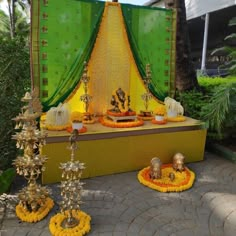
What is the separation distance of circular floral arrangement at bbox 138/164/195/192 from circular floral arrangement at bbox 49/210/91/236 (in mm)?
928

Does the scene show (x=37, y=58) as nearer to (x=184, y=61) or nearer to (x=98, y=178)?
(x=98, y=178)

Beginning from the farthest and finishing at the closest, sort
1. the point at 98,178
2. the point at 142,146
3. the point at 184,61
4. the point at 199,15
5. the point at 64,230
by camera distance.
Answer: the point at 199,15 < the point at 184,61 < the point at 142,146 < the point at 98,178 < the point at 64,230

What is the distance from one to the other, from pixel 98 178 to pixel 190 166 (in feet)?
4.22

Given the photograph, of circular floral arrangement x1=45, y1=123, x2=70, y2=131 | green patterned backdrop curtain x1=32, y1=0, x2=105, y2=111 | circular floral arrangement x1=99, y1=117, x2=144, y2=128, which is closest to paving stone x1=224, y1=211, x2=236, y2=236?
circular floral arrangement x1=99, y1=117, x2=144, y2=128

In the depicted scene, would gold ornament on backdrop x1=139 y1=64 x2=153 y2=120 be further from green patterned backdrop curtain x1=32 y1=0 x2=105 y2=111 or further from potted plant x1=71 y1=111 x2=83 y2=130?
potted plant x1=71 y1=111 x2=83 y2=130

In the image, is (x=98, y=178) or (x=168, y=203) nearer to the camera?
(x=168, y=203)

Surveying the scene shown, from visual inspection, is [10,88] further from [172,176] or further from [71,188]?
[172,176]

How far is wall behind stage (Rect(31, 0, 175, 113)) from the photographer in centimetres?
333

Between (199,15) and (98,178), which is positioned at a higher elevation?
(199,15)

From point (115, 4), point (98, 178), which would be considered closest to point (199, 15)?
point (115, 4)

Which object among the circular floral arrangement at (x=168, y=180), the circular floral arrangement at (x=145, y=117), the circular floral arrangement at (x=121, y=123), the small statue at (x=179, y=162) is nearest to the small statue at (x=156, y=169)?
the circular floral arrangement at (x=168, y=180)

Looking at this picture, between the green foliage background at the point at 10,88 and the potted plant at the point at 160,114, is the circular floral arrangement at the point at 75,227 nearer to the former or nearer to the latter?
the green foliage background at the point at 10,88

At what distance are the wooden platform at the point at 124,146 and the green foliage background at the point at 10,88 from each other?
447 millimetres

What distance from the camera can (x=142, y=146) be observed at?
3209mm
